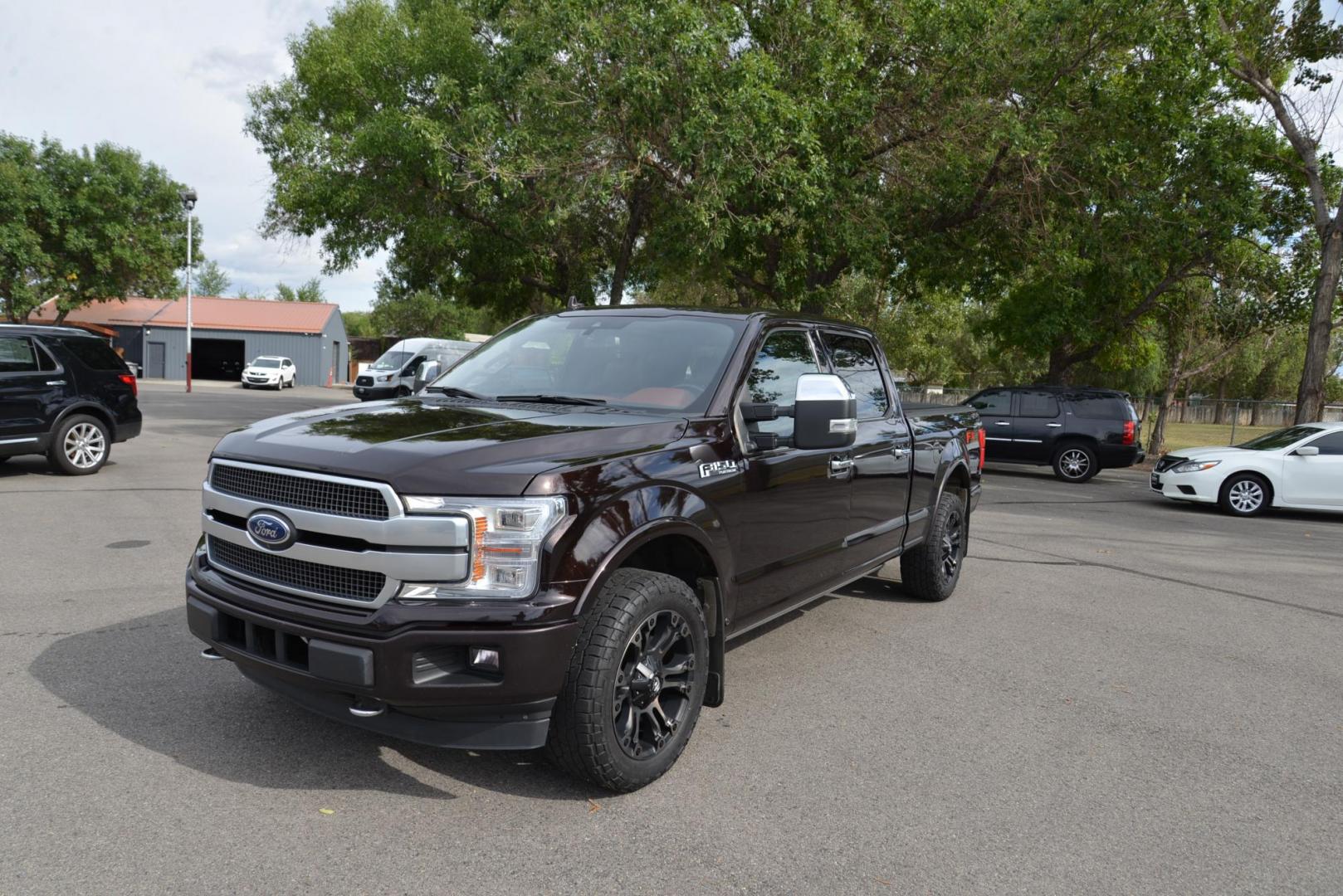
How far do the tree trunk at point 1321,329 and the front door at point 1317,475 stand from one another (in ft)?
19.5

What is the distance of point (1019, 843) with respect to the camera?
10.7ft

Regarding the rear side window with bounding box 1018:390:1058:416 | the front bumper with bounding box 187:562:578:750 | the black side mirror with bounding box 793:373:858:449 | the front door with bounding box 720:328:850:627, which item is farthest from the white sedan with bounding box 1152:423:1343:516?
the front bumper with bounding box 187:562:578:750

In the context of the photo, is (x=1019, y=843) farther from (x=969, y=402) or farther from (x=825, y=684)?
(x=969, y=402)

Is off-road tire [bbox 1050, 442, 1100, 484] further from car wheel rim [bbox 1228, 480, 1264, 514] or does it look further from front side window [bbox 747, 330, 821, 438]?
front side window [bbox 747, 330, 821, 438]

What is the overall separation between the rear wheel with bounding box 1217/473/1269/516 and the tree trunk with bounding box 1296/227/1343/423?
6.39 m

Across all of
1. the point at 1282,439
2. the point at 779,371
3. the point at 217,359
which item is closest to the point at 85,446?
the point at 779,371

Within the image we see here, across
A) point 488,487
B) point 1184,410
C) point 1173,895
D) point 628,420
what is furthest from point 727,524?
point 1184,410

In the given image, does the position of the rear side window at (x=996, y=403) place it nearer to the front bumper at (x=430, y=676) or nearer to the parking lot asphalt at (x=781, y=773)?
the parking lot asphalt at (x=781, y=773)

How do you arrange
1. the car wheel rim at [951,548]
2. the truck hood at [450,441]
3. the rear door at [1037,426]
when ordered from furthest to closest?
the rear door at [1037,426]
the car wheel rim at [951,548]
the truck hood at [450,441]

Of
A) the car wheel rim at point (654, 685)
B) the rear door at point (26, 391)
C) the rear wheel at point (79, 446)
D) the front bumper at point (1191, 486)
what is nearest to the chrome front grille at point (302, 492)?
the car wheel rim at point (654, 685)

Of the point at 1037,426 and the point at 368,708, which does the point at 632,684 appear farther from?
the point at 1037,426

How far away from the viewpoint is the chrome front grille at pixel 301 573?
3.18 metres

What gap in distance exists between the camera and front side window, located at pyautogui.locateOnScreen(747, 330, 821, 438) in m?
4.46

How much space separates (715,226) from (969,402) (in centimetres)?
683
